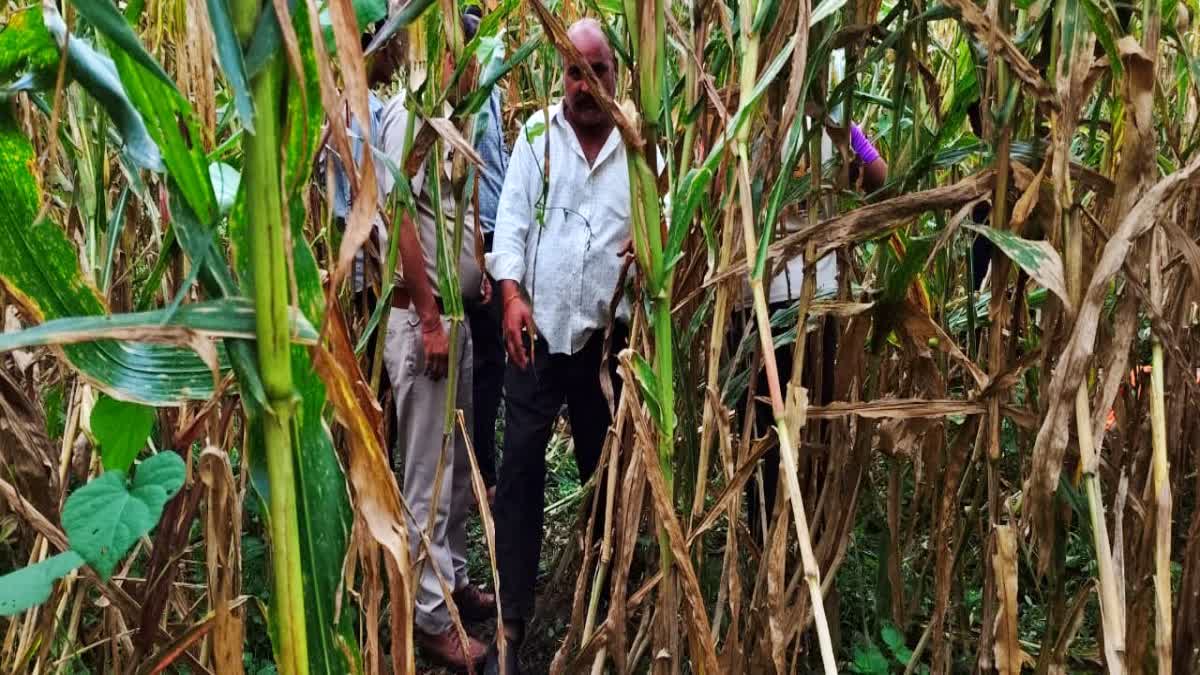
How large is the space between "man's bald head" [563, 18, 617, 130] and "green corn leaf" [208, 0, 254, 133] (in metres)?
1.22

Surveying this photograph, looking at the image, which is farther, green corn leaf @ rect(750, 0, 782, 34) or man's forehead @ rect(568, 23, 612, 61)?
man's forehead @ rect(568, 23, 612, 61)

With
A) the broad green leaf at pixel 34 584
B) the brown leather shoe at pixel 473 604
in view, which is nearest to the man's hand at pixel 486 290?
the brown leather shoe at pixel 473 604

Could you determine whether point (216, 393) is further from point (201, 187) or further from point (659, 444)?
point (659, 444)

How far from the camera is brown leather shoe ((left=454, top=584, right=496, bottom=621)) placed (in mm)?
2002

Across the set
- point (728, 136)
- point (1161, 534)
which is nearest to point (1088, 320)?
point (1161, 534)

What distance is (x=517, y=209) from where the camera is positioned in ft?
5.96

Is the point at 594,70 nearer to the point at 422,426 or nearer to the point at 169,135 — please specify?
the point at 422,426

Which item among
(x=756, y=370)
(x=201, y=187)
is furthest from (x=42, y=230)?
(x=756, y=370)

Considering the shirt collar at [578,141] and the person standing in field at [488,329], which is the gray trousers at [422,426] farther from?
the shirt collar at [578,141]

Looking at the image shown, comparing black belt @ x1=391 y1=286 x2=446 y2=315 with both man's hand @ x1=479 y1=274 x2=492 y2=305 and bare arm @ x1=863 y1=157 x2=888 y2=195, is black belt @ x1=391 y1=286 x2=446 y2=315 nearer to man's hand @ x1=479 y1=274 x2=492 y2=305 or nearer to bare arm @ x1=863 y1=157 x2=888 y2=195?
man's hand @ x1=479 y1=274 x2=492 y2=305

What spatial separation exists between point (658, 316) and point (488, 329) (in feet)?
4.55

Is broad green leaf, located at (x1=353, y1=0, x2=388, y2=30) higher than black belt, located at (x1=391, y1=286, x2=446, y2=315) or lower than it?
higher

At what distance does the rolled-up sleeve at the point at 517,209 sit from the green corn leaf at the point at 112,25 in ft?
4.48

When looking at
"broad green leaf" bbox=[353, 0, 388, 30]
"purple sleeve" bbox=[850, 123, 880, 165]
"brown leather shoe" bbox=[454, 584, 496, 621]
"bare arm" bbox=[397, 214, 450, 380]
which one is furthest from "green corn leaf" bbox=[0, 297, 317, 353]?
"brown leather shoe" bbox=[454, 584, 496, 621]
